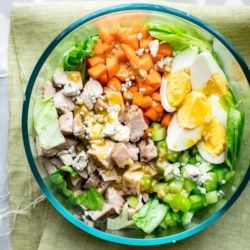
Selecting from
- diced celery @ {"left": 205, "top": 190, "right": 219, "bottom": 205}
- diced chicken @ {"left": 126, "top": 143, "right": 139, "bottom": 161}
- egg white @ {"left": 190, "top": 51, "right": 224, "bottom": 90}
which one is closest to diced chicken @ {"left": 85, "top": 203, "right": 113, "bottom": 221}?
diced chicken @ {"left": 126, "top": 143, "right": 139, "bottom": 161}

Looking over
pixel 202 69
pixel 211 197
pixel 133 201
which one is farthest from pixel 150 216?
pixel 202 69

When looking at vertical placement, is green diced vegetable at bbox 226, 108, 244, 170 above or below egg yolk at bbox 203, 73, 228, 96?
below

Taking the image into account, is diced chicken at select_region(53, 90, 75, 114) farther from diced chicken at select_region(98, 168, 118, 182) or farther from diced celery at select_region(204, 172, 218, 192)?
diced celery at select_region(204, 172, 218, 192)

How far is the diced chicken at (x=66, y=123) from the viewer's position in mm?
1492

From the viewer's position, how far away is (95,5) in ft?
5.24

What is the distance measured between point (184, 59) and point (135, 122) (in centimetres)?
19

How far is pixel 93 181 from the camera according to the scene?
1.53 m

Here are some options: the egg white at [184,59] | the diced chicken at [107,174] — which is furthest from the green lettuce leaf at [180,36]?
the diced chicken at [107,174]

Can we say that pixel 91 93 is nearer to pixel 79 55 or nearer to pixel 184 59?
pixel 79 55

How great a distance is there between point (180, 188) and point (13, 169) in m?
0.43

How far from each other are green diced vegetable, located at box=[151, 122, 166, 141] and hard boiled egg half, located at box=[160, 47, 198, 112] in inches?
1.9

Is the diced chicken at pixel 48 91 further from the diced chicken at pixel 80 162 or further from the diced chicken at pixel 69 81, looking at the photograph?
the diced chicken at pixel 80 162

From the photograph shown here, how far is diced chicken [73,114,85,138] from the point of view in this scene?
1491 millimetres

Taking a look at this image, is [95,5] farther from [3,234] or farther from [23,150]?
[3,234]
